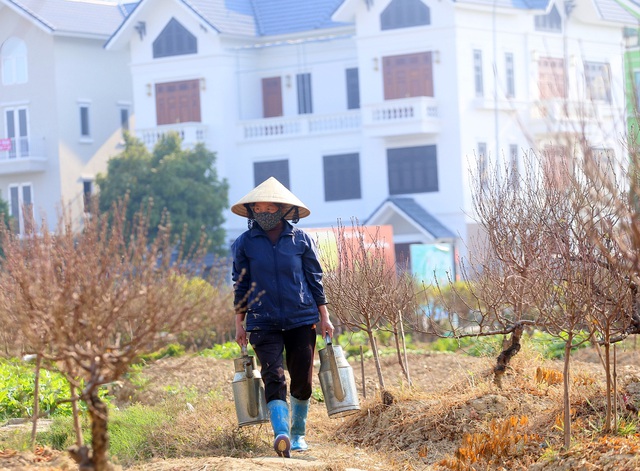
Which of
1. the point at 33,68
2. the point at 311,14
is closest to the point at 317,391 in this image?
the point at 311,14

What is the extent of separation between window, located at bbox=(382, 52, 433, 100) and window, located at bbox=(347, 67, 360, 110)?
250 centimetres

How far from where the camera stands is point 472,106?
44.0 metres

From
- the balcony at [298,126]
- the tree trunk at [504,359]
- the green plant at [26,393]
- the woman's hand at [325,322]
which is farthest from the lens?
the balcony at [298,126]

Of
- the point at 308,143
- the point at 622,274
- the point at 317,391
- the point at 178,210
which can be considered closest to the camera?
the point at 622,274

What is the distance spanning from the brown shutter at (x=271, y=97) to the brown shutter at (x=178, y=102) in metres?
2.46

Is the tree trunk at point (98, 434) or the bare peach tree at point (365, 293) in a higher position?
the bare peach tree at point (365, 293)

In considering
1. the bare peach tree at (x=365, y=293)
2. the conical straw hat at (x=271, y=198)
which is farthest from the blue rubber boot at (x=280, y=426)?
the bare peach tree at (x=365, y=293)

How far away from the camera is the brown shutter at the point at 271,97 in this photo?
48125 mm

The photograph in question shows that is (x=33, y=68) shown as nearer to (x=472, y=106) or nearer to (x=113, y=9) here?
(x=113, y=9)

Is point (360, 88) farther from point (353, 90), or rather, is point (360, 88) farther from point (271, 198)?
point (271, 198)

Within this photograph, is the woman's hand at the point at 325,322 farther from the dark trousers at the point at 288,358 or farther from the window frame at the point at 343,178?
the window frame at the point at 343,178

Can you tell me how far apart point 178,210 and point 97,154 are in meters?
9.75

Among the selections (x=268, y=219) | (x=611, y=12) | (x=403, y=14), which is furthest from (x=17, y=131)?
(x=268, y=219)

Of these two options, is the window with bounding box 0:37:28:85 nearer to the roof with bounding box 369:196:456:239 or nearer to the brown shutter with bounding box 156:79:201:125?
the brown shutter with bounding box 156:79:201:125
